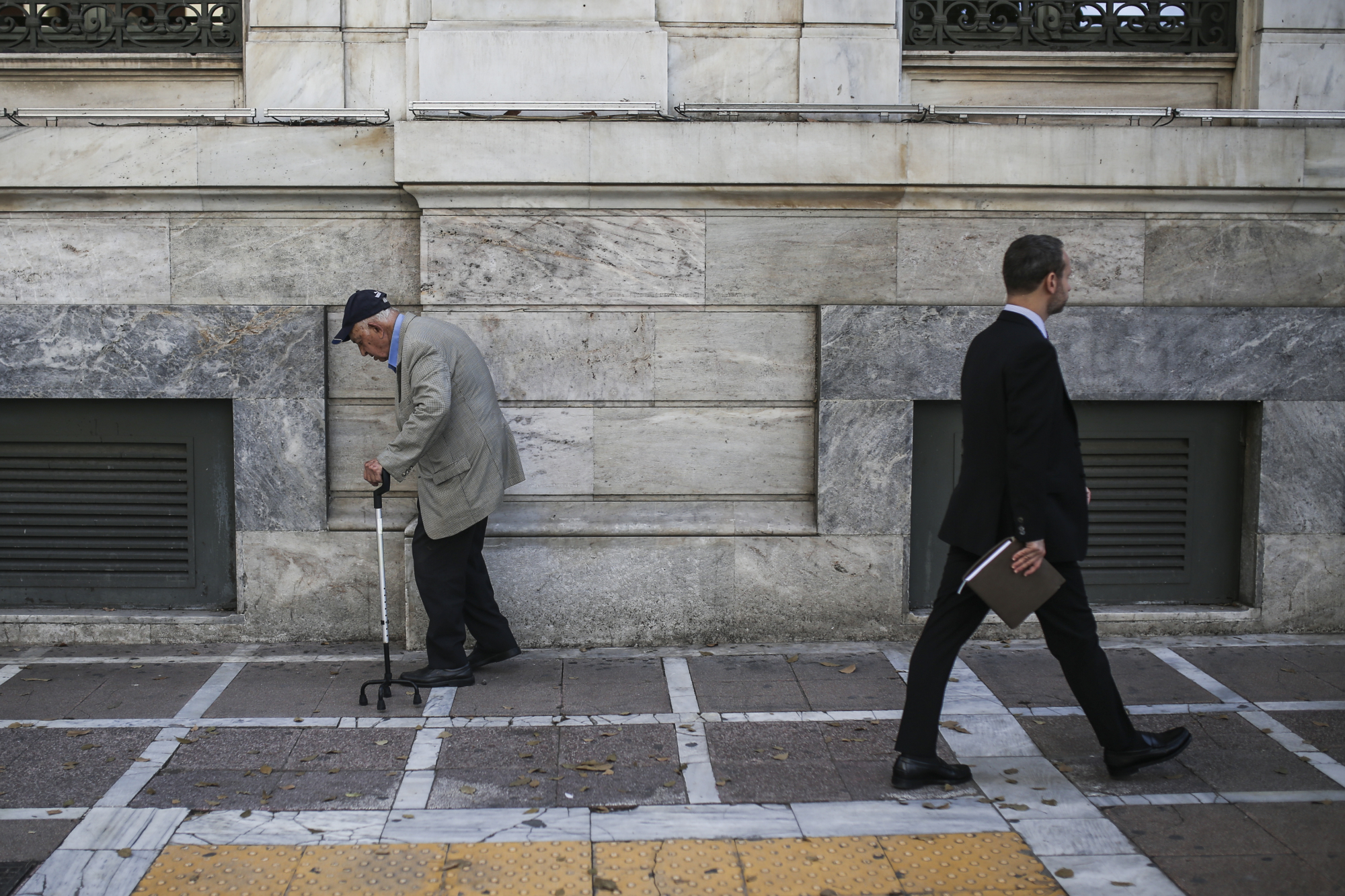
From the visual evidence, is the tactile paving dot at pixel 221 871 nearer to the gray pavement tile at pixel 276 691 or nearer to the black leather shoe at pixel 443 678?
the gray pavement tile at pixel 276 691

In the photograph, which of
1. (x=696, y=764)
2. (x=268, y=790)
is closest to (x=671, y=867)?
(x=696, y=764)

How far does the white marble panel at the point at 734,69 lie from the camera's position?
6.14 metres

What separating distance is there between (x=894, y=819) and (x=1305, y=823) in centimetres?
143

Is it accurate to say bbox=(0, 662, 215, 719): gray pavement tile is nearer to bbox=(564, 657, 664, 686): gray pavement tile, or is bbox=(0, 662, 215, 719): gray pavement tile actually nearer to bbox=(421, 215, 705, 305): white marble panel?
bbox=(564, 657, 664, 686): gray pavement tile

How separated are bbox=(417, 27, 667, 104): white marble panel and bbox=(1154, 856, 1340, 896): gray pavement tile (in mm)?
4534

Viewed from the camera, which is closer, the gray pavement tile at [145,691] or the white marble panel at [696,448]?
the gray pavement tile at [145,691]

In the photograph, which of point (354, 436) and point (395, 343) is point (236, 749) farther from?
point (354, 436)

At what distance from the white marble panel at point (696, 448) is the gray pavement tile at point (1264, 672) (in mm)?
2431

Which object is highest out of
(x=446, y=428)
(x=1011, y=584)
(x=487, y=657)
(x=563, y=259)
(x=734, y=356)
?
(x=563, y=259)

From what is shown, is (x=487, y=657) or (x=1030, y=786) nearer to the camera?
(x=1030, y=786)

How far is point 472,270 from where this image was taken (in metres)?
5.99

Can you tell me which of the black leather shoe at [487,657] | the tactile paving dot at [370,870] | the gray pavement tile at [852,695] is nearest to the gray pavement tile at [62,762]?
the tactile paving dot at [370,870]

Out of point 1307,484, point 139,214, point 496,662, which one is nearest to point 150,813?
point 496,662

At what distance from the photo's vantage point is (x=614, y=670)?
18.3 feet
